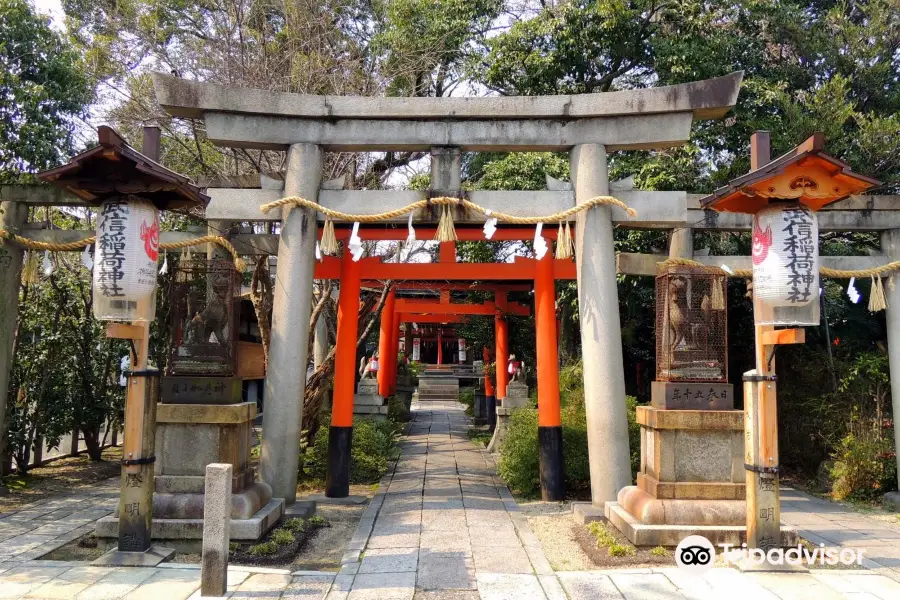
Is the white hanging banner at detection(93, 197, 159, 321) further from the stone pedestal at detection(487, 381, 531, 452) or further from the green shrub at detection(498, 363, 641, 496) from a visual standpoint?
the stone pedestal at detection(487, 381, 531, 452)

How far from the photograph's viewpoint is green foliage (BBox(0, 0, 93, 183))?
8383mm

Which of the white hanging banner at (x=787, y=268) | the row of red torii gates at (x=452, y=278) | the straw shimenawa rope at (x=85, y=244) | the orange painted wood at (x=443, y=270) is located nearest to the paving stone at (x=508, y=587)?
the white hanging banner at (x=787, y=268)

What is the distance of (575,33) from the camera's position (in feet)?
43.0

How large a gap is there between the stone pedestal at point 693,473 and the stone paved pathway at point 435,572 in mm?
686

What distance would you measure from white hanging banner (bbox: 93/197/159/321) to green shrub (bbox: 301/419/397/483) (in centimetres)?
461

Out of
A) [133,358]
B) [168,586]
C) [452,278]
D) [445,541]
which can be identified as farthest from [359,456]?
[168,586]

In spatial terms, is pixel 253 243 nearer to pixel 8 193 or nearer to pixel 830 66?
pixel 8 193

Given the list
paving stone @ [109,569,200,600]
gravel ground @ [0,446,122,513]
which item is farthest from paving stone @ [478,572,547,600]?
gravel ground @ [0,446,122,513]

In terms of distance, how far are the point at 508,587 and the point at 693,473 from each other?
91.9 inches

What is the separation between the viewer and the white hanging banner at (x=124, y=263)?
5730 millimetres

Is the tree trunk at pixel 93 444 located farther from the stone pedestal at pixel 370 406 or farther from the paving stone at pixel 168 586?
the paving stone at pixel 168 586

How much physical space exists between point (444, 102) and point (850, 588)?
6.35m

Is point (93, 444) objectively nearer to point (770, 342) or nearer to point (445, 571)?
point (445, 571)

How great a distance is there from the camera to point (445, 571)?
216 inches
